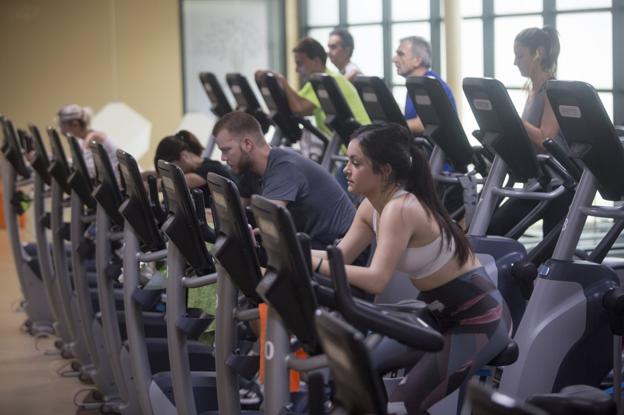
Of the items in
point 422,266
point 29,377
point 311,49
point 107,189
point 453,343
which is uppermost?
point 311,49

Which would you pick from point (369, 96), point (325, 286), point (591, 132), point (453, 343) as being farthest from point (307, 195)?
point (325, 286)

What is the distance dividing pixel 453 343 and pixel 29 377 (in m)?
3.11

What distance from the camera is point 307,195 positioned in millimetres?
4316

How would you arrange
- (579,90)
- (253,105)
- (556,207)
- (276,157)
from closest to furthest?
(579,90) < (276,157) < (556,207) < (253,105)

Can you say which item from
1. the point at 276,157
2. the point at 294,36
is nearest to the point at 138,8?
the point at 294,36

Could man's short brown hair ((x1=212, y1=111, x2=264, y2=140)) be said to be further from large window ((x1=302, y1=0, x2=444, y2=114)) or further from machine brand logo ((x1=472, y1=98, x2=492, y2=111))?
large window ((x1=302, y1=0, x2=444, y2=114))

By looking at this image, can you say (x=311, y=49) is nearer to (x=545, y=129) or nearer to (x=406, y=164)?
(x=545, y=129)

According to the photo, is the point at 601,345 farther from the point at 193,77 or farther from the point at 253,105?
the point at 193,77

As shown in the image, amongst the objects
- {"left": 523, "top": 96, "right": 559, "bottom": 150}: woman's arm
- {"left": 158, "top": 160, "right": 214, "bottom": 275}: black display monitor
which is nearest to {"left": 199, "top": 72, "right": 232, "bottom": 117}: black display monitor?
{"left": 523, "top": 96, "right": 559, "bottom": 150}: woman's arm

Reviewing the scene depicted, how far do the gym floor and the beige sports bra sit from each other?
7.36 feet

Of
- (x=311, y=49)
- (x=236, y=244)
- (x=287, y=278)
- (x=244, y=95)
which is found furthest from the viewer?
(x=244, y=95)

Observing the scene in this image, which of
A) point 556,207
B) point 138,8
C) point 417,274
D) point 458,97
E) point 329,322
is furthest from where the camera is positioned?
point 138,8

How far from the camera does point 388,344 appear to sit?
3023 millimetres

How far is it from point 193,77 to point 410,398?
10551 mm
